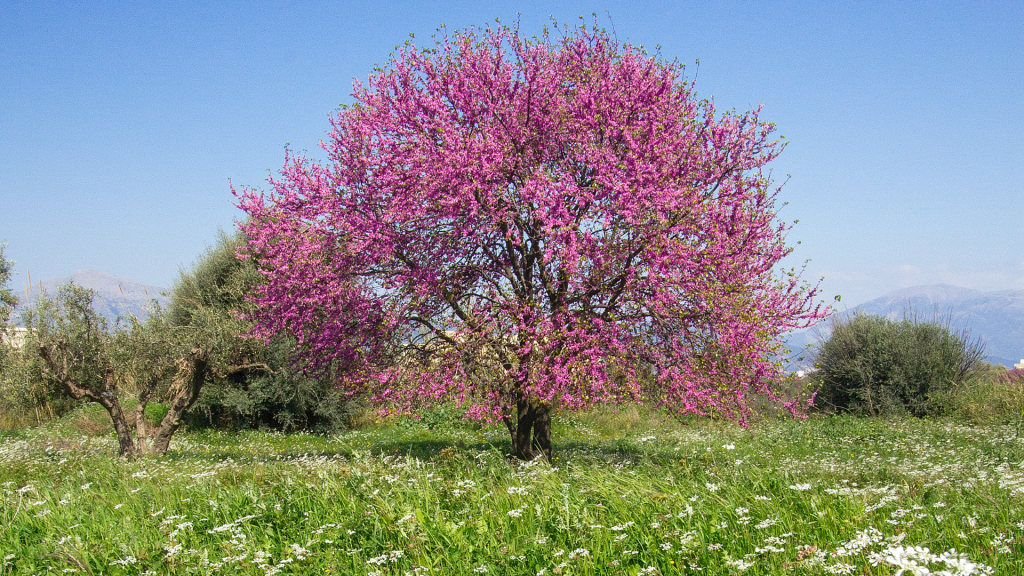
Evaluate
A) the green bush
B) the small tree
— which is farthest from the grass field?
the green bush

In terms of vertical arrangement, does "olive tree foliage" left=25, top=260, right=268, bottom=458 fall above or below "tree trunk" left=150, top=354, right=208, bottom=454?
above

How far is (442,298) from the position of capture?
1063 centimetres

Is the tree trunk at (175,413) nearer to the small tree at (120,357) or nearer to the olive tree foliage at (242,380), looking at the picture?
the small tree at (120,357)

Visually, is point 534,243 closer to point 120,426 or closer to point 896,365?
point 120,426

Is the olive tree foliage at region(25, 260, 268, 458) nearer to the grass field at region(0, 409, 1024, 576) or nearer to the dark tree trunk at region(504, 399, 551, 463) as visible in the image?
the grass field at region(0, 409, 1024, 576)

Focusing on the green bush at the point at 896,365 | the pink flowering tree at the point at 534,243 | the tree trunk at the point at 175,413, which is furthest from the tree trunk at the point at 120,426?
the green bush at the point at 896,365

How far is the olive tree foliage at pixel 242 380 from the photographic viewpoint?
20.3 meters

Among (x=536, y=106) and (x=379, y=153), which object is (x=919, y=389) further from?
(x=379, y=153)

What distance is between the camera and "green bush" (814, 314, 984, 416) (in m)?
20.4

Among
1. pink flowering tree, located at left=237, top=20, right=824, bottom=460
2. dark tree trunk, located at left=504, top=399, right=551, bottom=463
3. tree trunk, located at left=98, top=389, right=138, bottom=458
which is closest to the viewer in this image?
pink flowering tree, located at left=237, top=20, right=824, bottom=460

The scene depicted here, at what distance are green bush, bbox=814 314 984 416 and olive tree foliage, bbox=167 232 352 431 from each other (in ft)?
53.9

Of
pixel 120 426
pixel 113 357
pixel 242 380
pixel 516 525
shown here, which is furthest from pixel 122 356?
pixel 516 525

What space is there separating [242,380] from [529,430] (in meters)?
13.4

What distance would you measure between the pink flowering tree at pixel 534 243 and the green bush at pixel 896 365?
40.6 feet
